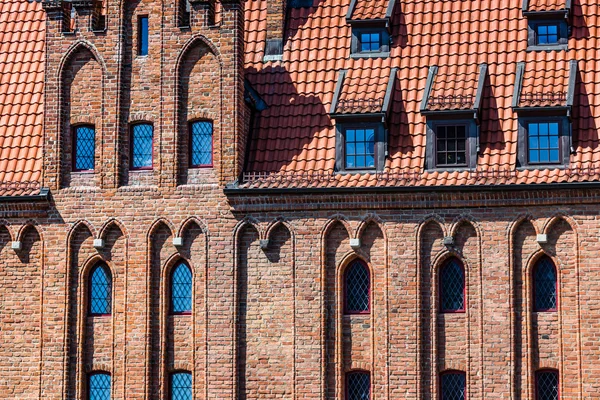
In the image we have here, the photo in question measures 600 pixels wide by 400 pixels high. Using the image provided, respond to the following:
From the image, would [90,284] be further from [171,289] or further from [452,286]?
[452,286]

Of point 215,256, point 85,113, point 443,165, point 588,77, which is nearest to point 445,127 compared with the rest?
point 443,165

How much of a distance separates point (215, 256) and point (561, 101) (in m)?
9.61

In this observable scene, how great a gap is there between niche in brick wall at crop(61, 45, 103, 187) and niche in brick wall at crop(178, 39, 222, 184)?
228cm

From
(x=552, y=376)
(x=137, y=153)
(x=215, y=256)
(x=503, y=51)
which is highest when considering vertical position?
(x=503, y=51)

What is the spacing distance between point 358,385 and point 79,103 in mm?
10635

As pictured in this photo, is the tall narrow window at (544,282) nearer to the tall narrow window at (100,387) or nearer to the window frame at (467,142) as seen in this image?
the window frame at (467,142)

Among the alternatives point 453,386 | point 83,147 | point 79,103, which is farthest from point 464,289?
point 79,103

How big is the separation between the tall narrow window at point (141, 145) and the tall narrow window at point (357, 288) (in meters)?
6.18

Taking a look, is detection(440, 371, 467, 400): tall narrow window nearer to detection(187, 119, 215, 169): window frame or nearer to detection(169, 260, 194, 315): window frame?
detection(169, 260, 194, 315): window frame

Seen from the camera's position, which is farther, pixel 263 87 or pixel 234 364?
pixel 263 87

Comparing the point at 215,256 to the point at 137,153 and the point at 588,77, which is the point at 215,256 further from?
the point at 588,77

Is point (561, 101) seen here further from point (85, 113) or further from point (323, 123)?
point (85, 113)

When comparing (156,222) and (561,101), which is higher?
(561,101)

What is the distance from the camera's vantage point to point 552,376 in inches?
1505
